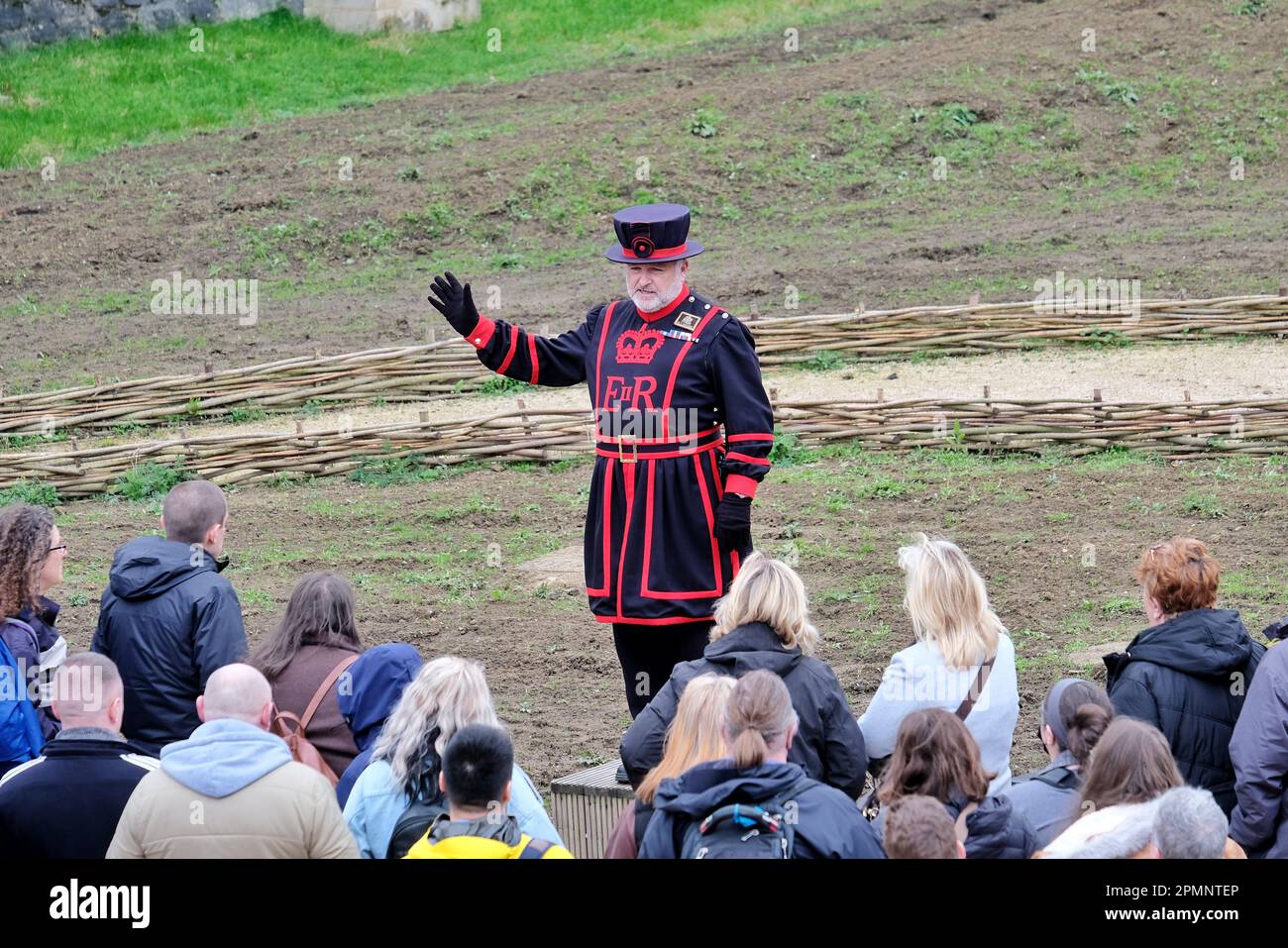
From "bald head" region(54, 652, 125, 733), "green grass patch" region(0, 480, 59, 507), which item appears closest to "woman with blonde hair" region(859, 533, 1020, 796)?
"bald head" region(54, 652, 125, 733)

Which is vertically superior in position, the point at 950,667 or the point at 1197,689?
the point at 950,667

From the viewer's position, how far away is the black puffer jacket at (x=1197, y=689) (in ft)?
18.9

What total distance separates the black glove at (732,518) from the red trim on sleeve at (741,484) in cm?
2

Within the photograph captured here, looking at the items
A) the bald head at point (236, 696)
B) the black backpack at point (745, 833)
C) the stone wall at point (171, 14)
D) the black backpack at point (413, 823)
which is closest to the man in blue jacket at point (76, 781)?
the bald head at point (236, 696)

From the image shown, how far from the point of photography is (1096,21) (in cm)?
2444

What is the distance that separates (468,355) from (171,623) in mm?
9301

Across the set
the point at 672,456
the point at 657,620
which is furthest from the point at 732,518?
the point at 657,620

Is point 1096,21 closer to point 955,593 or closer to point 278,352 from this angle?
point 278,352

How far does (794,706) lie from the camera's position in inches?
214

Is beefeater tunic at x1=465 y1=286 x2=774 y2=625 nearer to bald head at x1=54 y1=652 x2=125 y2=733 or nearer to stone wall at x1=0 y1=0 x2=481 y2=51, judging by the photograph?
bald head at x1=54 y1=652 x2=125 y2=733

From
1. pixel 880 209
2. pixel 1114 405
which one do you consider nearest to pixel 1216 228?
pixel 880 209

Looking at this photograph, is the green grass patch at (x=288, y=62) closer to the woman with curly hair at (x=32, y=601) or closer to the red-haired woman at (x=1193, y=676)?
the woman with curly hair at (x=32, y=601)

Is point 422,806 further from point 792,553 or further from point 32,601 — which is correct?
point 792,553

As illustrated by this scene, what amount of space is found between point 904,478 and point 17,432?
7.38 m
